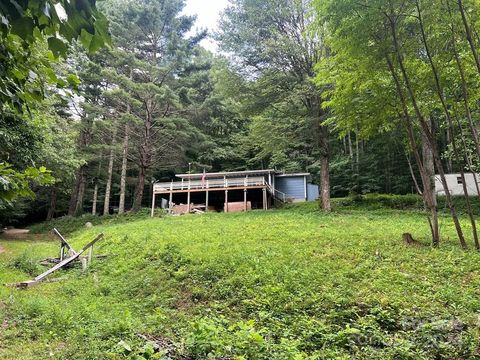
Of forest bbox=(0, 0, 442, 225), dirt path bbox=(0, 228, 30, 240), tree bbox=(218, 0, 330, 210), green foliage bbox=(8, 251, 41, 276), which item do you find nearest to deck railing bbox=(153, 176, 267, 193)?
forest bbox=(0, 0, 442, 225)

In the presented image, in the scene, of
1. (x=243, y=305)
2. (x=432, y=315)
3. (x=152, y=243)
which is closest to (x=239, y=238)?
(x=152, y=243)

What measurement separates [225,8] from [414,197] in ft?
46.6

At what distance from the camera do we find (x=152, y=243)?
1020 centimetres

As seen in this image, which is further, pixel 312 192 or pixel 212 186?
pixel 312 192

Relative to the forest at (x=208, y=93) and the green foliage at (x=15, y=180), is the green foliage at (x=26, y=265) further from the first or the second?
the green foliage at (x=15, y=180)

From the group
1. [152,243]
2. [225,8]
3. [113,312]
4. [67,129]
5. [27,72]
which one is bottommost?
[113,312]

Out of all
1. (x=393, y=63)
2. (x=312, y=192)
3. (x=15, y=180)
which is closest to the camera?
(x=15, y=180)

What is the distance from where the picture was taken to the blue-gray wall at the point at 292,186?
2538 centimetres

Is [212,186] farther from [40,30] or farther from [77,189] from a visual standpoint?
[40,30]

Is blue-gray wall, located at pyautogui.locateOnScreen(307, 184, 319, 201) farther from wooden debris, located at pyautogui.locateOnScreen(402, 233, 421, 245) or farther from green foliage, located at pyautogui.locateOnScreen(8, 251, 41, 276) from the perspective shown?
green foliage, located at pyautogui.locateOnScreen(8, 251, 41, 276)

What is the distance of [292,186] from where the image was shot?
25609mm

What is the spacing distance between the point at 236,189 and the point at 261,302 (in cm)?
1699

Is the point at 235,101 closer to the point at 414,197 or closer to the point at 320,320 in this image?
the point at 414,197

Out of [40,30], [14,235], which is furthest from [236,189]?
[40,30]
